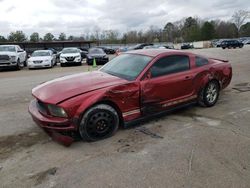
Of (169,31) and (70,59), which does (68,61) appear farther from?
(169,31)

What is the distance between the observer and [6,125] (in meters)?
5.17

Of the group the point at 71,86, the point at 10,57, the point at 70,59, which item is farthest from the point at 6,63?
the point at 71,86

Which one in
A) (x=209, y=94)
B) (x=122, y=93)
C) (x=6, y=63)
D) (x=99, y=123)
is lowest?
(x=99, y=123)

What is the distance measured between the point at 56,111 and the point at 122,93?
45.8 inches

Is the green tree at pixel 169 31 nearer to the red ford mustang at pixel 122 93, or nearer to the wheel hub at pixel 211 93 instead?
the wheel hub at pixel 211 93

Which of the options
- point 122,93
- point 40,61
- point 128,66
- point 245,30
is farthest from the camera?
point 245,30

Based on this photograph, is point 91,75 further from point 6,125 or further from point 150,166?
point 150,166

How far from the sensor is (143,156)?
3.70 meters

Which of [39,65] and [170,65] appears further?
[39,65]

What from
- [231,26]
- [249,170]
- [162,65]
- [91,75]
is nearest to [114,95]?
[91,75]

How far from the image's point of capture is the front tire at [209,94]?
581 centimetres

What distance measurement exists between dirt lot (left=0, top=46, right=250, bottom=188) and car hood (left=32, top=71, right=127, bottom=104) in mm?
807

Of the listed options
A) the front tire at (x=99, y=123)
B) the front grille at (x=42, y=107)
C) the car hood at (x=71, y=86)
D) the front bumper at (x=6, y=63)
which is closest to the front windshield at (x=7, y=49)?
the front bumper at (x=6, y=63)

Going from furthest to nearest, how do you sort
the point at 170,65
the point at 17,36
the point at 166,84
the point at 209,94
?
1. the point at 17,36
2. the point at 209,94
3. the point at 170,65
4. the point at 166,84
